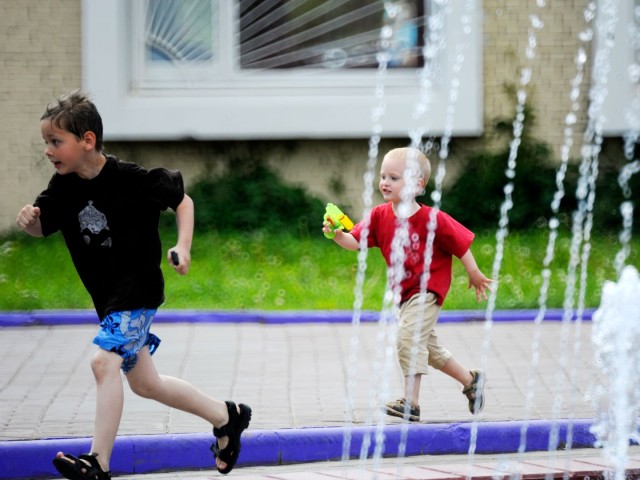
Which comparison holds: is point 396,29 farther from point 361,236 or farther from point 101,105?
point 361,236

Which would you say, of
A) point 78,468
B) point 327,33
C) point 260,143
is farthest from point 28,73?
point 78,468

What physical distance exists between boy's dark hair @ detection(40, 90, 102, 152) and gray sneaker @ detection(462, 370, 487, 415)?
240 cm

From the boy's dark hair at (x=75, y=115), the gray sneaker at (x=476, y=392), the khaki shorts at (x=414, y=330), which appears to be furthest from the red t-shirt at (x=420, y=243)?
the boy's dark hair at (x=75, y=115)

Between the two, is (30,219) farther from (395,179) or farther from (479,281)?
(479,281)

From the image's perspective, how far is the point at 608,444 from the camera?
5480mm

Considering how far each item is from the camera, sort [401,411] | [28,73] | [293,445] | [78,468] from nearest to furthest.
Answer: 1. [78,468]
2. [293,445]
3. [401,411]
4. [28,73]

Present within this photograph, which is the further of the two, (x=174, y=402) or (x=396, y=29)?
(x=396, y=29)

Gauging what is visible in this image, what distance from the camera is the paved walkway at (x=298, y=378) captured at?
5758 millimetres

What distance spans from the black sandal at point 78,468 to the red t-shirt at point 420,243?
6.50 feet

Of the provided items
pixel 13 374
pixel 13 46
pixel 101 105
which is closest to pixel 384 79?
pixel 101 105

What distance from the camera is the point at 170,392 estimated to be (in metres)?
4.79

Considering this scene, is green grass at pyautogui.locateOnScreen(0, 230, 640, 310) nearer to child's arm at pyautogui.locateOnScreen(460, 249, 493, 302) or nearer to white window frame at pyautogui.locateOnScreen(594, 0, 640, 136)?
white window frame at pyautogui.locateOnScreen(594, 0, 640, 136)

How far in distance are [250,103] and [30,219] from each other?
7.27 meters

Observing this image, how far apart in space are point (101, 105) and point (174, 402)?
730cm
